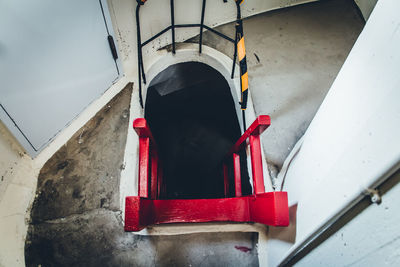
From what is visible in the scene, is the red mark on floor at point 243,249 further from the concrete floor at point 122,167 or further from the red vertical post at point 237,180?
the red vertical post at point 237,180

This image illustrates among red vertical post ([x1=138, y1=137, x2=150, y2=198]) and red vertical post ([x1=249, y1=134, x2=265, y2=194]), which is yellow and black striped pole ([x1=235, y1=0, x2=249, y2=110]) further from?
red vertical post ([x1=138, y1=137, x2=150, y2=198])

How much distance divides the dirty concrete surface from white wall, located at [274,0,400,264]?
683 mm

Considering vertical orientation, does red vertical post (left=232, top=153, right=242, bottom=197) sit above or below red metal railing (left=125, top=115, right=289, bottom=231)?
above

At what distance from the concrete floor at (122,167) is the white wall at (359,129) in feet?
2.46

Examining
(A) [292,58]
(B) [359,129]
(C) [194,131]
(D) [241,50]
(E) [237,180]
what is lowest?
(B) [359,129]

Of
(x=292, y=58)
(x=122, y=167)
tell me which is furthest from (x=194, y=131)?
(x=122, y=167)

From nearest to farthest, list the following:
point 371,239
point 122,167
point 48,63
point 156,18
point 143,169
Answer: point 371,239 < point 143,169 < point 48,63 < point 122,167 < point 156,18

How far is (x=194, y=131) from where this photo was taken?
348cm

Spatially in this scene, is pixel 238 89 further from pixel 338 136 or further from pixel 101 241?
pixel 101 241

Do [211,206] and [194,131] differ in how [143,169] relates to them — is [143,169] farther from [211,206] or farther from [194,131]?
[194,131]

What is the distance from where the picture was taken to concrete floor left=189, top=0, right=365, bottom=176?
1.95m

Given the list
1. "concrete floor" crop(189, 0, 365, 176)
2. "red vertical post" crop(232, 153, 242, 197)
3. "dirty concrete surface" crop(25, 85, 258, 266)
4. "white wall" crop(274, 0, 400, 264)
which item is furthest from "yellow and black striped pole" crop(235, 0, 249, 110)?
"dirty concrete surface" crop(25, 85, 258, 266)

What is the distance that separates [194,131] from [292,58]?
167cm

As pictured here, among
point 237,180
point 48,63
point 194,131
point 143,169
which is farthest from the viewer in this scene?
point 194,131
